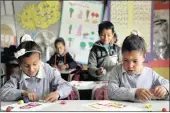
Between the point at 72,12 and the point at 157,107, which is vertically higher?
the point at 72,12

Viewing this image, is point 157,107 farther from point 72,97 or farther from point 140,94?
point 72,97

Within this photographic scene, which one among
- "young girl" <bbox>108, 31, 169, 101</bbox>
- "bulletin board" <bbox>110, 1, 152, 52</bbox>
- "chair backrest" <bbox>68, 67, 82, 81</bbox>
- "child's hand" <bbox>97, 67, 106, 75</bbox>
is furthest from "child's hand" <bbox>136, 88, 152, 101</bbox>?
"bulletin board" <bbox>110, 1, 152, 52</bbox>

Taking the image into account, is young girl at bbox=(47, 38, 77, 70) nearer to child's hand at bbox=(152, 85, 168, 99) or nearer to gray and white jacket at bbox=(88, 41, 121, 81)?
gray and white jacket at bbox=(88, 41, 121, 81)

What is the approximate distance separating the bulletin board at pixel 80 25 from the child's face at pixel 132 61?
248 cm

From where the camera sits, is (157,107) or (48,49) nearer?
(157,107)

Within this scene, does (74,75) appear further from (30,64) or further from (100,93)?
(30,64)

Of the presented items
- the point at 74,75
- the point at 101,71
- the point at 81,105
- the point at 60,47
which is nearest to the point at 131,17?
the point at 60,47

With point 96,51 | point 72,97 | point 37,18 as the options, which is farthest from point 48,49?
point 72,97

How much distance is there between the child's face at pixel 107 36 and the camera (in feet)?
8.09

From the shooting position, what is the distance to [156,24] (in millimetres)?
3865

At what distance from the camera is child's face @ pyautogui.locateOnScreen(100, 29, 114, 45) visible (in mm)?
2465

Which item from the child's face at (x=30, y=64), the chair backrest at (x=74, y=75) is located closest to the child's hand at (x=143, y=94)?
the child's face at (x=30, y=64)

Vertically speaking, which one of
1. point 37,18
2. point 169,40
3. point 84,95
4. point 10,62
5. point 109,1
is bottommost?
point 84,95

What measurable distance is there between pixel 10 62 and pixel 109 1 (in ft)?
5.14
